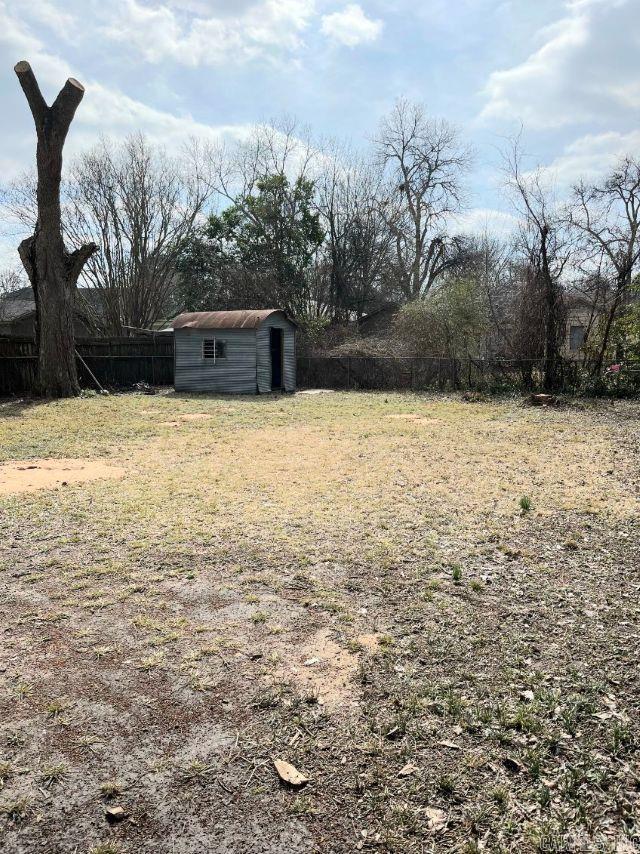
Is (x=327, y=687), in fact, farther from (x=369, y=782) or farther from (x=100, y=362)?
(x=100, y=362)

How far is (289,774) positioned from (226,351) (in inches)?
667

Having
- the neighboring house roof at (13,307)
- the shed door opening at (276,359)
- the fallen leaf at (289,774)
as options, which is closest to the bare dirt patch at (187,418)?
the shed door opening at (276,359)

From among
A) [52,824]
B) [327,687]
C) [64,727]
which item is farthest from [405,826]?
[64,727]

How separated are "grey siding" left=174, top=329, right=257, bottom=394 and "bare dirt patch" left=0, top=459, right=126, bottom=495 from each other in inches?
427

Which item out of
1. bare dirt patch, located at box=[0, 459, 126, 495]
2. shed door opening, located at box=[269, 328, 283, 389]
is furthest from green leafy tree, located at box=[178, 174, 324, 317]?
bare dirt patch, located at box=[0, 459, 126, 495]

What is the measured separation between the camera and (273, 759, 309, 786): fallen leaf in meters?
1.91

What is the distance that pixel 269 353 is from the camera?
18.7 metres

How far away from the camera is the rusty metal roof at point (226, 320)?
1766cm

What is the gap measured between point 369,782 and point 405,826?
207mm

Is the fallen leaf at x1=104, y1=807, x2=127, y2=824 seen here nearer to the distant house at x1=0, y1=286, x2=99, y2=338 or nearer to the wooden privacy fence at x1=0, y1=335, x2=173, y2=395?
the wooden privacy fence at x1=0, y1=335, x2=173, y2=395

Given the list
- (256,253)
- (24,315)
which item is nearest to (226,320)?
(256,253)

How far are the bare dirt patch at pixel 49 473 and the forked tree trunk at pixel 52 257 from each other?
8.99 m

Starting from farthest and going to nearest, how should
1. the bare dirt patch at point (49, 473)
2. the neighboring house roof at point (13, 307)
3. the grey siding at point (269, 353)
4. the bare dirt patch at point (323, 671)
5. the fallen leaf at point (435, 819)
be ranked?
the neighboring house roof at point (13, 307) → the grey siding at point (269, 353) → the bare dirt patch at point (49, 473) → the bare dirt patch at point (323, 671) → the fallen leaf at point (435, 819)

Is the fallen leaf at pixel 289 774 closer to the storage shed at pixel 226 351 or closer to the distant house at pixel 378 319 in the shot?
the storage shed at pixel 226 351
